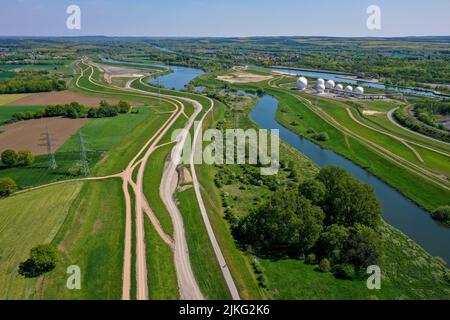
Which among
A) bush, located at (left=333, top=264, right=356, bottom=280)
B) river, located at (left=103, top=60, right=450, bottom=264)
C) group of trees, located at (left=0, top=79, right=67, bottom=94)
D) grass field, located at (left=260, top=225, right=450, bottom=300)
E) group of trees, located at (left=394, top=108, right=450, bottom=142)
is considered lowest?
grass field, located at (left=260, top=225, right=450, bottom=300)

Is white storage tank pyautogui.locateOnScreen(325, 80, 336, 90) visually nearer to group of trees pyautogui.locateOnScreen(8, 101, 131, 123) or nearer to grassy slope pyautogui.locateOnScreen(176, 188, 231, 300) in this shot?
group of trees pyautogui.locateOnScreen(8, 101, 131, 123)

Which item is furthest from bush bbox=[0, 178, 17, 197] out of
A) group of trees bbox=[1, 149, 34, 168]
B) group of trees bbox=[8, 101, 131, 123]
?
group of trees bbox=[8, 101, 131, 123]

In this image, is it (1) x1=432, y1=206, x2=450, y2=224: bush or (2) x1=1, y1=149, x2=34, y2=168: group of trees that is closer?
(1) x1=432, y1=206, x2=450, y2=224: bush

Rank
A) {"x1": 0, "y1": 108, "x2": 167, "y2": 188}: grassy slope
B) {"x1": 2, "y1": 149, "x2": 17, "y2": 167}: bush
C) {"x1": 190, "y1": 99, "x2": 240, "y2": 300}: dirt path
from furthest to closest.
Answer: {"x1": 2, "y1": 149, "x2": 17, "y2": 167}: bush
{"x1": 0, "y1": 108, "x2": 167, "y2": 188}: grassy slope
{"x1": 190, "y1": 99, "x2": 240, "y2": 300}: dirt path

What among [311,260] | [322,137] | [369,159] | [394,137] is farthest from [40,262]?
[394,137]

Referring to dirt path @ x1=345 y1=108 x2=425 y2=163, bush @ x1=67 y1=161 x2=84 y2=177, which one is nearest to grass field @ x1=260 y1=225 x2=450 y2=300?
dirt path @ x1=345 y1=108 x2=425 y2=163

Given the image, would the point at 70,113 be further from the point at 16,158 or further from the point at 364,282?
the point at 364,282

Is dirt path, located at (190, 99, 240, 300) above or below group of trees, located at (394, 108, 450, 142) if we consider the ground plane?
below

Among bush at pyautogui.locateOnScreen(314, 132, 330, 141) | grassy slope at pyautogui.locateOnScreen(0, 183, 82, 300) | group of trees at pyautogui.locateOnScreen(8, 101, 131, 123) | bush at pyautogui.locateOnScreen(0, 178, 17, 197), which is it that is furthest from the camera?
group of trees at pyautogui.locateOnScreen(8, 101, 131, 123)

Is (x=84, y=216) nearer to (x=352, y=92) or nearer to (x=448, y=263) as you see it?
(x=448, y=263)
